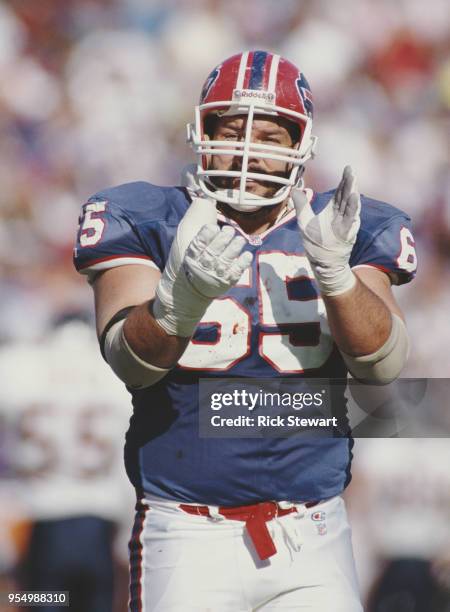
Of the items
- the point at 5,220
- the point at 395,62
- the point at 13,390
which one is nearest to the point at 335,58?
the point at 395,62

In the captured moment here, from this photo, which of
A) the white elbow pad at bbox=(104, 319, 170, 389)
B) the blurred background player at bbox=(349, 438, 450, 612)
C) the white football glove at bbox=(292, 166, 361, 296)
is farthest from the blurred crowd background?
the white football glove at bbox=(292, 166, 361, 296)

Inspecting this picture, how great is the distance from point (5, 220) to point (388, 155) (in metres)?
1.55

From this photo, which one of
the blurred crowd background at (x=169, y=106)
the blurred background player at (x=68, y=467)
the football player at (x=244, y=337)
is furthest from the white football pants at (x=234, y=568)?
the blurred crowd background at (x=169, y=106)

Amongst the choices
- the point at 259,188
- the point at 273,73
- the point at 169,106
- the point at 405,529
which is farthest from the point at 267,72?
the point at 169,106

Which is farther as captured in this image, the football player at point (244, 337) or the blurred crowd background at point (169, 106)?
the blurred crowd background at point (169, 106)

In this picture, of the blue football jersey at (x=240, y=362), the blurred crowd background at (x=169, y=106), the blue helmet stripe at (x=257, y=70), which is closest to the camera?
the blue football jersey at (x=240, y=362)

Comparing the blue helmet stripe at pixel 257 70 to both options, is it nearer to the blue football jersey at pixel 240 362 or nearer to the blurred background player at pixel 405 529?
the blue football jersey at pixel 240 362

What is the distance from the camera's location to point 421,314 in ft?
11.1

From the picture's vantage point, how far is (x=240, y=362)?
1.66m

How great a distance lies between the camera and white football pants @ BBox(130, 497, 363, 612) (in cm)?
157

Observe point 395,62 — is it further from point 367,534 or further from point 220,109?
point 220,109

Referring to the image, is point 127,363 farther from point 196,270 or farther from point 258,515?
point 258,515

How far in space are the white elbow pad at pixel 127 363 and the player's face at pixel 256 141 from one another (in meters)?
0.35

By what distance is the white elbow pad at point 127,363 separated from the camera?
1532 mm
